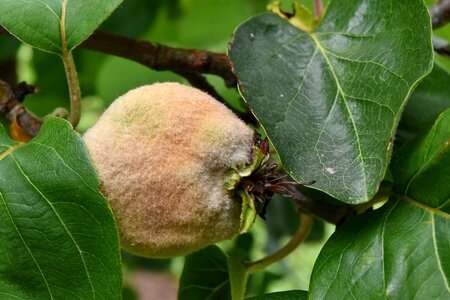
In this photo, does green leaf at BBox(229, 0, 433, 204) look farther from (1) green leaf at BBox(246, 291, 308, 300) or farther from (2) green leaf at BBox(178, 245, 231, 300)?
(2) green leaf at BBox(178, 245, 231, 300)

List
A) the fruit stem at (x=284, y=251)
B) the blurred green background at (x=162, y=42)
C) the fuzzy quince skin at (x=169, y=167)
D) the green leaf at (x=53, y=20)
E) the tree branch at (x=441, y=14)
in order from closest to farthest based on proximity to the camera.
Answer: the fuzzy quince skin at (x=169, y=167) → the green leaf at (x=53, y=20) → the fruit stem at (x=284, y=251) → the tree branch at (x=441, y=14) → the blurred green background at (x=162, y=42)

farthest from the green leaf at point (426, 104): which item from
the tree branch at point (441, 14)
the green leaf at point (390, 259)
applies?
the green leaf at point (390, 259)

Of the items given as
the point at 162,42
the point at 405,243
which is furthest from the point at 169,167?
the point at 162,42

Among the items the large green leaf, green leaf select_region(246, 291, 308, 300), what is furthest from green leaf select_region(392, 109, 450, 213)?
green leaf select_region(246, 291, 308, 300)

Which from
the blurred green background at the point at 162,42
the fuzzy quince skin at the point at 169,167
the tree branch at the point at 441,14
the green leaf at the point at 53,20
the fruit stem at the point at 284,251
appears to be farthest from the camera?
the blurred green background at the point at 162,42

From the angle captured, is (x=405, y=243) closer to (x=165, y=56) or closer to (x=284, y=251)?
(x=284, y=251)

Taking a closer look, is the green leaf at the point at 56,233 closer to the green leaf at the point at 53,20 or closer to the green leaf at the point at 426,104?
the green leaf at the point at 53,20

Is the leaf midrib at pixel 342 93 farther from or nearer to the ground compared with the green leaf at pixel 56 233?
farther from the ground
